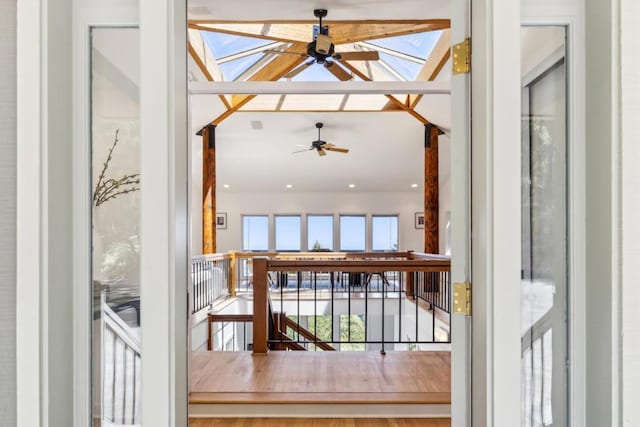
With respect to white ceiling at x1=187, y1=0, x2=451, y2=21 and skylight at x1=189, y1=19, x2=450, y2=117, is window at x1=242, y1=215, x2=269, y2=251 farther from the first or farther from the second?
white ceiling at x1=187, y1=0, x2=451, y2=21

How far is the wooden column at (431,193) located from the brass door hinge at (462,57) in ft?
21.5

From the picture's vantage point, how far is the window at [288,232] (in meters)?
11.8

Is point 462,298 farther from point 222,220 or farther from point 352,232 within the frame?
point 222,220

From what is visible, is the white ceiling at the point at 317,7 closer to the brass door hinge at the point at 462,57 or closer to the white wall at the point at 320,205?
the brass door hinge at the point at 462,57

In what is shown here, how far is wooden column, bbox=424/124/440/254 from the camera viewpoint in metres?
7.89

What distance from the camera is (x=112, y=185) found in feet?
4.48

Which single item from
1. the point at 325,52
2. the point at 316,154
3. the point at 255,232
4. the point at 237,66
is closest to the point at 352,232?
the point at 255,232

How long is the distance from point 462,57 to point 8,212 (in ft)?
4.93

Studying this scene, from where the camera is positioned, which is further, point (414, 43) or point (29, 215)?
point (414, 43)

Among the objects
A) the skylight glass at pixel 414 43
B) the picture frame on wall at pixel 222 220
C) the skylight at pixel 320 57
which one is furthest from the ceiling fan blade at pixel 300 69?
the picture frame on wall at pixel 222 220

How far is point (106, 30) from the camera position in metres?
1.36

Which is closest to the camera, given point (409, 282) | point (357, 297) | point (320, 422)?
point (320, 422)

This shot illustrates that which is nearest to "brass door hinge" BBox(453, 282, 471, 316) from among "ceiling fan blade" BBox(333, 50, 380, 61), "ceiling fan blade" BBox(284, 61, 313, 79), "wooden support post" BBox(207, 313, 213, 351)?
"ceiling fan blade" BBox(333, 50, 380, 61)
